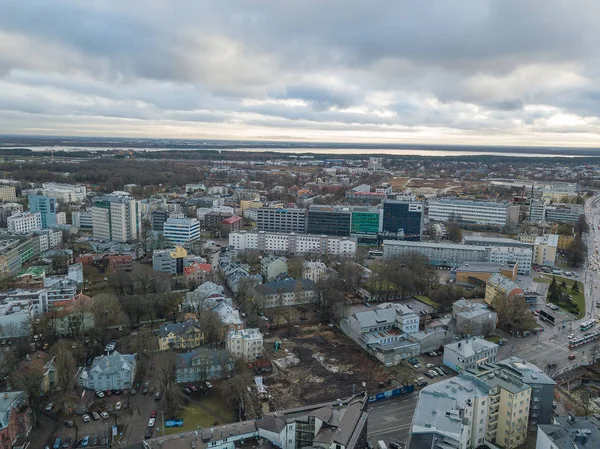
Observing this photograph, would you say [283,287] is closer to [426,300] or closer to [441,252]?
[426,300]

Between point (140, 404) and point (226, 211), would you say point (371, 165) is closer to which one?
point (226, 211)

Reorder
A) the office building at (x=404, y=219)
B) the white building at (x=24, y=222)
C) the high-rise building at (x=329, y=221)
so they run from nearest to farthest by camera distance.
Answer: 1. the white building at (x=24, y=222)
2. the office building at (x=404, y=219)
3. the high-rise building at (x=329, y=221)

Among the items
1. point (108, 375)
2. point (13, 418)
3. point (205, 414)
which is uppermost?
point (13, 418)

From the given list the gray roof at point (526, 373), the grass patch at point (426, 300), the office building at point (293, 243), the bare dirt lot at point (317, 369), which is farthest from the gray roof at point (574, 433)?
the office building at point (293, 243)

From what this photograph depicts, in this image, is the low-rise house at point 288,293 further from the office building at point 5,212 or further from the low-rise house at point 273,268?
the office building at point 5,212

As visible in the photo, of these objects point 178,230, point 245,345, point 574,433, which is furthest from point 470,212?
point 574,433

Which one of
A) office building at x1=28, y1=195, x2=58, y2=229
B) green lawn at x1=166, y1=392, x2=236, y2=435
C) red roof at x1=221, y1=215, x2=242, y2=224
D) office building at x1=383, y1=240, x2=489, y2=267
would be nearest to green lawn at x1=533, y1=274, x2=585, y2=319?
office building at x1=383, y1=240, x2=489, y2=267
